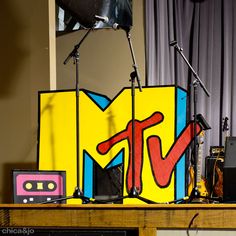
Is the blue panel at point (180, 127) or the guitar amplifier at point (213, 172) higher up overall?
the blue panel at point (180, 127)

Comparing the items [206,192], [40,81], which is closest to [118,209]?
[40,81]

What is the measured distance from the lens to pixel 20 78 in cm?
221

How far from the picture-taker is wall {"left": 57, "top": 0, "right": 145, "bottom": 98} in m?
3.03

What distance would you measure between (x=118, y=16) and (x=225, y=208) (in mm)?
1884

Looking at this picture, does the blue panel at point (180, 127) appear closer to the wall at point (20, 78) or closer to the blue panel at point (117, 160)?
the blue panel at point (117, 160)

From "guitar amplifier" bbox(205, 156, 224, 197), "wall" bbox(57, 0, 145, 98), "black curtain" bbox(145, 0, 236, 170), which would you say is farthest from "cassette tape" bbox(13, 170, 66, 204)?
"black curtain" bbox(145, 0, 236, 170)

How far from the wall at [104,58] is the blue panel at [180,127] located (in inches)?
47.9

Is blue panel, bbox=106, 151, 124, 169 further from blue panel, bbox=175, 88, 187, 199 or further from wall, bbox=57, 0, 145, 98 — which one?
wall, bbox=57, 0, 145, 98

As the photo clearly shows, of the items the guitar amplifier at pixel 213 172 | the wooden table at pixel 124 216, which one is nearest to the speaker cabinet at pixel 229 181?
the wooden table at pixel 124 216

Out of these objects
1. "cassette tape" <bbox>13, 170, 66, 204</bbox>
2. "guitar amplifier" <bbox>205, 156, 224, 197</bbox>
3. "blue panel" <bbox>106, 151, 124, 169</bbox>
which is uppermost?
"blue panel" <bbox>106, 151, 124, 169</bbox>

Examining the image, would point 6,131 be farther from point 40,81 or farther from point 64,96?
point 64,96

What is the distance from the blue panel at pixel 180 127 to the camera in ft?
5.84

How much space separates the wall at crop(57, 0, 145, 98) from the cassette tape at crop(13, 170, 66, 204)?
1.48 metres

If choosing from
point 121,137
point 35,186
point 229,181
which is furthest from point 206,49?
point 35,186
